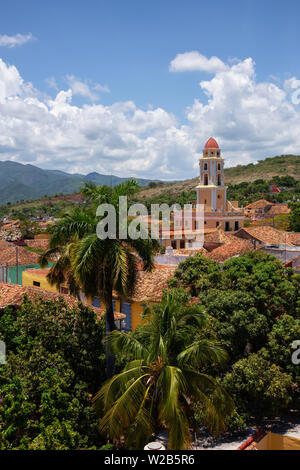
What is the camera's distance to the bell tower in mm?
46281

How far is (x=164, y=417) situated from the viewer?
8.70 meters

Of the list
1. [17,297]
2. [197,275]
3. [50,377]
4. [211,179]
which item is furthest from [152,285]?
[211,179]

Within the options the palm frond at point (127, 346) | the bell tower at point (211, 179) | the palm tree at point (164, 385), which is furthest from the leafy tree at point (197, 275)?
the bell tower at point (211, 179)

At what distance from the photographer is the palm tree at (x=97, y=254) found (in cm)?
1118

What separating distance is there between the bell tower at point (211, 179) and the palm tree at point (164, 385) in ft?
121

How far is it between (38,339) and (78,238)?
2962 mm

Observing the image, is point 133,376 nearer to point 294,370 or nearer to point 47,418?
point 47,418

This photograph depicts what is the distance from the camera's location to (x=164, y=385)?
8.93m

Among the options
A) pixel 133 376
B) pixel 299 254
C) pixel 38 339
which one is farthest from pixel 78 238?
pixel 299 254

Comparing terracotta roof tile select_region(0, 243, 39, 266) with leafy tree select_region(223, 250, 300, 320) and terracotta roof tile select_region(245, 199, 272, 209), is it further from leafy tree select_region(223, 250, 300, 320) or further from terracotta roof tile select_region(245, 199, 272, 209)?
terracotta roof tile select_region(245, 199, 272, 209)

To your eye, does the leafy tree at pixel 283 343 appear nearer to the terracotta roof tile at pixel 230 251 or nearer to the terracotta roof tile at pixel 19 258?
the terracotta roof tile at pixel 230 251

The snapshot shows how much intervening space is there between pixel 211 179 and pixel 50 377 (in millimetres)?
38770

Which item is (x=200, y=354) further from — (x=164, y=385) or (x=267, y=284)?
(x=267, y=284)
